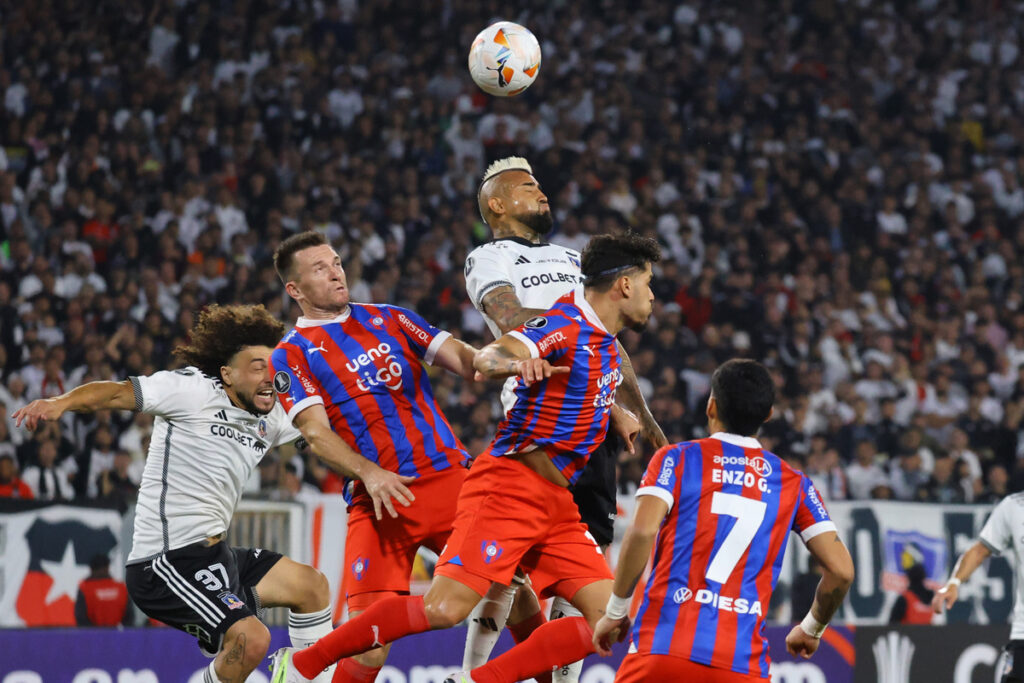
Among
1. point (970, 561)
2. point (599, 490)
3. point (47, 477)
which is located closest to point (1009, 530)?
point (970, 561)

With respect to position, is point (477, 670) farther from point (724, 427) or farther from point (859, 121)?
point (859, 121)

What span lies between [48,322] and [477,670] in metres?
8.11

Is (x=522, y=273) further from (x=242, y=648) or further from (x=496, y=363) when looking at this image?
(x=242, y=648)

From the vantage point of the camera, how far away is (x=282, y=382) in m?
5.77

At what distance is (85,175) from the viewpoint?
13.6 meters

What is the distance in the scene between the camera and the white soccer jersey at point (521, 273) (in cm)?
587

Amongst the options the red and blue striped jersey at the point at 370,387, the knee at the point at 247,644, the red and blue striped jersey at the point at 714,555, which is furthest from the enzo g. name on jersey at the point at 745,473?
the knee at the point at 247,644

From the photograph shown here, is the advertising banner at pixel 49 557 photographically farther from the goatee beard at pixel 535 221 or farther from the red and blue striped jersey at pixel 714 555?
the red and blue striped jersey at pixel 714 555

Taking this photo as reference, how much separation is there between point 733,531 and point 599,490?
156 cm

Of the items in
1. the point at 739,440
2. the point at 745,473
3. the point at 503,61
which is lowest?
the point at 745,473

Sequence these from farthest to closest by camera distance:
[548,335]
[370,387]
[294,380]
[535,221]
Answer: [535,221] < [370,387] < [294,380] < [548,335]

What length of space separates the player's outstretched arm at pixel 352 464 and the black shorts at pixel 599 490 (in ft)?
2.64

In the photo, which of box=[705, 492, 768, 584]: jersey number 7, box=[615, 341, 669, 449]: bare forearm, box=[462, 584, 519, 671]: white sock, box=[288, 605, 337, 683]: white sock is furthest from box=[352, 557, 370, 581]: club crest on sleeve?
box=[705, 492, 768, 584]: jersey number 7

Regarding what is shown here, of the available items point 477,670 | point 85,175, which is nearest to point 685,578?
point 477,670
